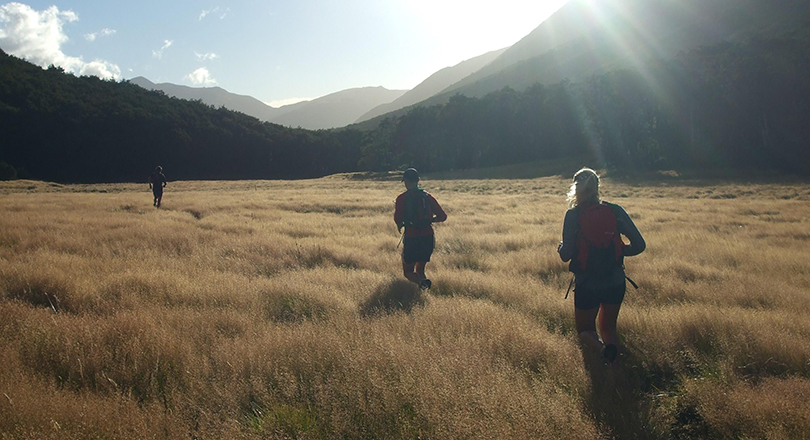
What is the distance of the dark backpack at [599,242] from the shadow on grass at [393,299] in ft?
7.10

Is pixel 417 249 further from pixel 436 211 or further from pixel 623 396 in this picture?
pixel 623 396

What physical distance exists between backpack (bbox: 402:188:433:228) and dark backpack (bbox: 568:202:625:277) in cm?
285

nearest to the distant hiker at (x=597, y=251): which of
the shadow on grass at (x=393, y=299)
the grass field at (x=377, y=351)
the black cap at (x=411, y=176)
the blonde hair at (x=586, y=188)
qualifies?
the blonde hair at (x=586, y=188)

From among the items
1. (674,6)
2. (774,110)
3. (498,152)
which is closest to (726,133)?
(774,110)

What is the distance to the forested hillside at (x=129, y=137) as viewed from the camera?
56438mm

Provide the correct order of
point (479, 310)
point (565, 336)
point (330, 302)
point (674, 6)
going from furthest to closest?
point (674, 6), point (330, 302), point (479, 310), point (565, 336)

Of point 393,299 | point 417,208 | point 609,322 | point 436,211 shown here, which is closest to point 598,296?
point 609,322

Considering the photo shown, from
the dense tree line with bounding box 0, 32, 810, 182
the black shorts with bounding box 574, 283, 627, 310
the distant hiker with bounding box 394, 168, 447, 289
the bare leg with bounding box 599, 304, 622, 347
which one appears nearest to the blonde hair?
the black shorts with bounding box 574, 283, 627, 310

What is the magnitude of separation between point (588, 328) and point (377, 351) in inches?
81.8

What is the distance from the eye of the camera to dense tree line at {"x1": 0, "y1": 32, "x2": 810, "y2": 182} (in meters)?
42.3

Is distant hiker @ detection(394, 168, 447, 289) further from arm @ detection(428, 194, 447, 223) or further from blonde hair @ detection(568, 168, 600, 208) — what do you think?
blonde hair @ detection(568, 168, 600, 208)

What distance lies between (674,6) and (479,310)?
528 ft

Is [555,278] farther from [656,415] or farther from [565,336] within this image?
[656,415]

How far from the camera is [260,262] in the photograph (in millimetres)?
7266
